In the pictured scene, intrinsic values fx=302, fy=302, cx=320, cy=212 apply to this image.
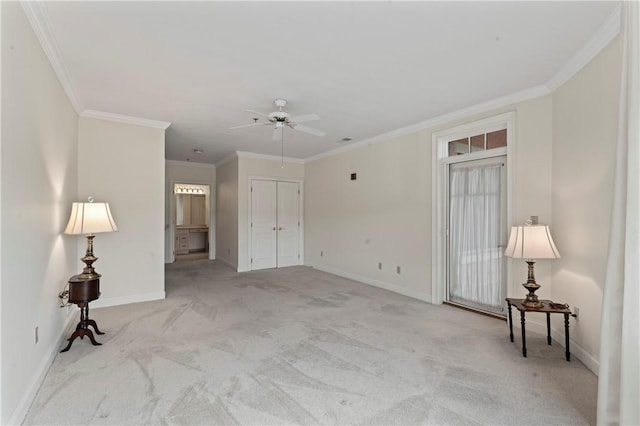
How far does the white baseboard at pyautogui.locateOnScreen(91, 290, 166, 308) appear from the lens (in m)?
4.11

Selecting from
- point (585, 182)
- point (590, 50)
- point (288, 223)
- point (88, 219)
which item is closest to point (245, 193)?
point (288, 223)

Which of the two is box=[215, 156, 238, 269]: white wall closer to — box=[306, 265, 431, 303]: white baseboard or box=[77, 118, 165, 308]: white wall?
box=[306, 265, 431, 303]: white baseboard

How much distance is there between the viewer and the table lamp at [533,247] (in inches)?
110

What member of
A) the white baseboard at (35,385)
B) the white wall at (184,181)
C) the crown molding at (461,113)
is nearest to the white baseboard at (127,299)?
the white baseboard at (35,385)

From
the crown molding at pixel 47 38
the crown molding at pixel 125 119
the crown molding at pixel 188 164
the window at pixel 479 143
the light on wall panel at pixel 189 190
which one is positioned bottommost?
the light on wall panel at pixel 189 190

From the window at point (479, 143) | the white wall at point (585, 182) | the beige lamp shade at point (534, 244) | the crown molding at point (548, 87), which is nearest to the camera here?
the crown molding at point (548, 87)

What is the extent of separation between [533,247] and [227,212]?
20.3ft

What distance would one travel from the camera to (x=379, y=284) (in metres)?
5.25

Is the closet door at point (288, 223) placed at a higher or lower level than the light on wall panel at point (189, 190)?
lower

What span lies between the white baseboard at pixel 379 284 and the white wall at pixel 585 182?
5.57ft

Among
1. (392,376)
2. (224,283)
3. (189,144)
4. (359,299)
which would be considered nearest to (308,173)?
(189,144)

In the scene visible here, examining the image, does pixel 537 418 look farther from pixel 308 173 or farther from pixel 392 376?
pixel 308 173

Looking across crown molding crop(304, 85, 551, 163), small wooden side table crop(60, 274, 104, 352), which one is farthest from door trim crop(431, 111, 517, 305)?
small wooden side table crop(60, 274, 104, 352)

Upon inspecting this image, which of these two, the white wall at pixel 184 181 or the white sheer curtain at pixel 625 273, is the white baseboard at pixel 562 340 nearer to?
the white sheer curtain at pixel 625 273
